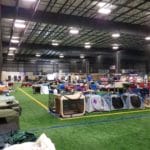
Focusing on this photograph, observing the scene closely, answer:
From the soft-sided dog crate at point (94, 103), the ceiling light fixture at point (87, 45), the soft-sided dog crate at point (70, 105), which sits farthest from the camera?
the ceiling light fixture at point (87, 45)

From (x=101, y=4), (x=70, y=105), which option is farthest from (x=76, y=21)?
(x=70, y=105)

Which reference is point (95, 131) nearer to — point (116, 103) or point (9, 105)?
point (9, 105)

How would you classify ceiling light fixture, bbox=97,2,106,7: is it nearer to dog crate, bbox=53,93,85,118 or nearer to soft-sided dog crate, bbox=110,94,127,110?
soft-sided dog crate, bbox=110,94,127,110

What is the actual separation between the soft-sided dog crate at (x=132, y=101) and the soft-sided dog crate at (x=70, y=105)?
2.09m

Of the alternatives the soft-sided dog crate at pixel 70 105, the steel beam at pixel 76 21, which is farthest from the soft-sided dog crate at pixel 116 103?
the steel beam at pixel 76 21

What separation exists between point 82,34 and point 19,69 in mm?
28132

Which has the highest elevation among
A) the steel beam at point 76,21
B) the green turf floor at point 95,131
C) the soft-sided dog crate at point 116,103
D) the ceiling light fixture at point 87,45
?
the ceiling light fixture at point 87,45

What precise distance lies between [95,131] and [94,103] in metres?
2.88

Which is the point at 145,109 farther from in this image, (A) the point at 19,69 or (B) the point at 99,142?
(A) the point at 19,69

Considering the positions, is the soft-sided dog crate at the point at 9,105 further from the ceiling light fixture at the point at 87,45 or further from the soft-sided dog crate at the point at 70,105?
the ceiling light fixture at the point at 87,45

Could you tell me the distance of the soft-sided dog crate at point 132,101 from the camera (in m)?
8.94

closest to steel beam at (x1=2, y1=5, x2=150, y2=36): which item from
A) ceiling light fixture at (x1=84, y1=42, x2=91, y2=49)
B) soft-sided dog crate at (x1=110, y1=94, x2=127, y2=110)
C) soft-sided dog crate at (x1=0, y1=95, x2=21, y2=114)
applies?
soft-sided dog crate at (x1=110, y1=94, x2=127, y2=110)

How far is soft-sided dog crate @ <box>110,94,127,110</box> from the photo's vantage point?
872 centimetres

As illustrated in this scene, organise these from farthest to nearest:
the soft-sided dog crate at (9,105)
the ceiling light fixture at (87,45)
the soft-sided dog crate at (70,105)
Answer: the ceiling light fixture at (87,45), the soft-sided dog crate at (70,105), the soft-sided dog crate at (9,105)
